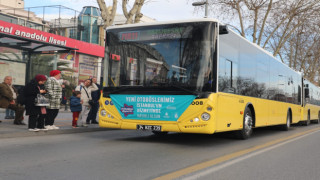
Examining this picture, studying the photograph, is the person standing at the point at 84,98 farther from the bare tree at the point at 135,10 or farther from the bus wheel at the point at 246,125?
the bare tree at the point at 135,10

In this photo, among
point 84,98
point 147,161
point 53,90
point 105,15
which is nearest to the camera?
point 147,161

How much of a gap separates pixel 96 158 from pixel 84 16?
27.4 metres

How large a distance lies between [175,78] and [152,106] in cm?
86

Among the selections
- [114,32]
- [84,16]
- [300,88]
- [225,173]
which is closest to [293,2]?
[300,88]

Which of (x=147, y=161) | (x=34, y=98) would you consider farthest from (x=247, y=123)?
(x=34, y=98)

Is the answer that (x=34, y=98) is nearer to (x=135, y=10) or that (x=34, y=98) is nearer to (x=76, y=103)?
(x=76, y=103)

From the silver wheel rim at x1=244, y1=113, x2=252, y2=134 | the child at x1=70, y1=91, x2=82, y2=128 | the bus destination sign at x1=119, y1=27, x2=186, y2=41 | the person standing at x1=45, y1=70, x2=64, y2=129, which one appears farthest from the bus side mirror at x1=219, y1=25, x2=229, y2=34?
the child at x1=70, y1=91, x2=82, y2=128

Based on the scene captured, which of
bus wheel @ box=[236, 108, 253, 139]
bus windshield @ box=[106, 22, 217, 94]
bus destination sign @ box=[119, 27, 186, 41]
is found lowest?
bus wheel @ box=[236, 108, 253, 139]

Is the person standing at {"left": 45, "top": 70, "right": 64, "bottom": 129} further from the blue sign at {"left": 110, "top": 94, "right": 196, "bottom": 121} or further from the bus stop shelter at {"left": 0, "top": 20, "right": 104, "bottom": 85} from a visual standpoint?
the bus stop shelter at {"left": 0, "top": 20, "right": 104, "bottom": 85}

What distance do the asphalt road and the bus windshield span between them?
4.88 ft

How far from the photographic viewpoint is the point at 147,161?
20.1 feet

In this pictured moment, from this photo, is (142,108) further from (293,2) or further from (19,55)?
(293,2)

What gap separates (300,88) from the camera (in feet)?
61.9

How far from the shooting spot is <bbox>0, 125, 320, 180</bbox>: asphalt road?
5.09 m
